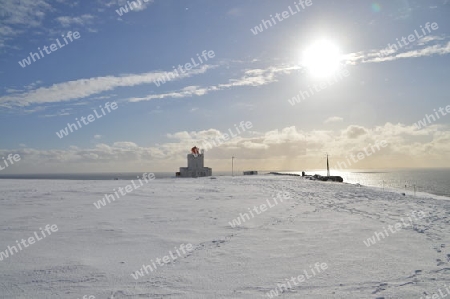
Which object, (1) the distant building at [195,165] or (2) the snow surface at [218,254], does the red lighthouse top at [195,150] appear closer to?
(1) the distant building at [195,165]

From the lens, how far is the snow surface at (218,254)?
21.8 feet

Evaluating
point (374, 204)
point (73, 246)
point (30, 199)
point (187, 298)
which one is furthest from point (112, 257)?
point (374, 204)

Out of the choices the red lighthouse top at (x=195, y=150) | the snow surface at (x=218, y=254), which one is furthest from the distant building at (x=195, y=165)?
the snow surface at (x=218, y=254)

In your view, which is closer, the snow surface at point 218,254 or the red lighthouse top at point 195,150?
the snow surface at point 218,254

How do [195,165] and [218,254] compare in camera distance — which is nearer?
[218,254]

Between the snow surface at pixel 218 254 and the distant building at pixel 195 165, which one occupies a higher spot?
the distant building at pixel 195 165

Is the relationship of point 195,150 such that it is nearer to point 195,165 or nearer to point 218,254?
point 195,165

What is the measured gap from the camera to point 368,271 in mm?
7508

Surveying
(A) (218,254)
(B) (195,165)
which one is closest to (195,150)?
(B) (195,165)

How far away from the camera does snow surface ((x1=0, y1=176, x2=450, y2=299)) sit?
21.8 feet

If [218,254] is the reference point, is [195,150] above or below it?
above

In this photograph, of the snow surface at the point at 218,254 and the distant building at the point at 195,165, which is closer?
the snow surface at the point at 218,254

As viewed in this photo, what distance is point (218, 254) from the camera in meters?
8.80

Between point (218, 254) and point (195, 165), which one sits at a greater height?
point (195, 165)
